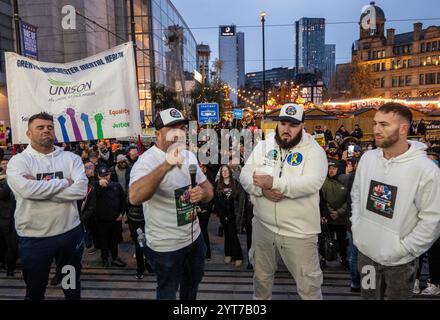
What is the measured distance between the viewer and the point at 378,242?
2953mm

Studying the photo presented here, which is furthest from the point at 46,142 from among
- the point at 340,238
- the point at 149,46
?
the point at 149,46

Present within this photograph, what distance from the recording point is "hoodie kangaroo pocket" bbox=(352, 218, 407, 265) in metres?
2.84

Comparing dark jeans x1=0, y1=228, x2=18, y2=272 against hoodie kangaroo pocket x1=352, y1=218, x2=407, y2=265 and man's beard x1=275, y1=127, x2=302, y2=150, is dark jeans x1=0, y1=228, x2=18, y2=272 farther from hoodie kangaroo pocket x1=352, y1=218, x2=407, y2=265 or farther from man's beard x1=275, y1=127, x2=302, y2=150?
hoodie kangaroo pocket x1=352, y1=218, x2=407, y2=265

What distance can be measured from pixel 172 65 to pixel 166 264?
47.9 metres

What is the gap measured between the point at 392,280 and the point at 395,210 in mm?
647

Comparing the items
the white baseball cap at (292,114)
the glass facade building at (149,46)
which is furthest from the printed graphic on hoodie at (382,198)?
the glass facade building at (149,46)

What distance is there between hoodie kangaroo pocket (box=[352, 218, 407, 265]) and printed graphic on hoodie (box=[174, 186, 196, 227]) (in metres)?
1.65

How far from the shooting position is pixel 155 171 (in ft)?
8.51

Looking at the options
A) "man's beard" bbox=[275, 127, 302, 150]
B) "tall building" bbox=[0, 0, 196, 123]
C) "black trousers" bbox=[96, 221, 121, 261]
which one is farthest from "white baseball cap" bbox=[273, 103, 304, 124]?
"tall building" bbox=[0, 0, 196, 123]

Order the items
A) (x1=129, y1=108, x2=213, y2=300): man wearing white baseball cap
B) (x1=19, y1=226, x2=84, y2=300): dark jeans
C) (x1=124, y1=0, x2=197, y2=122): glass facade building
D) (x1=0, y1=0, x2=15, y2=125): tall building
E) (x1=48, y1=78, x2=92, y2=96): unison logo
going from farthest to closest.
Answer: (x1=124, y1=0, x2=197, y2=122): glass facade building
(x1=0, y1=0, x2=15, y2=125): tall building
(x1=48, y1=78, x2=92, y2=96): unison logo
(x1=19, y1=226, x2=84, y2=300): dark jeans
(x1=129, y1=108, x2=213, y2=300): man wearing white baseball cap

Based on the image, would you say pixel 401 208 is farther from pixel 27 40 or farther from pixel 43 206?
pixel 27 40
